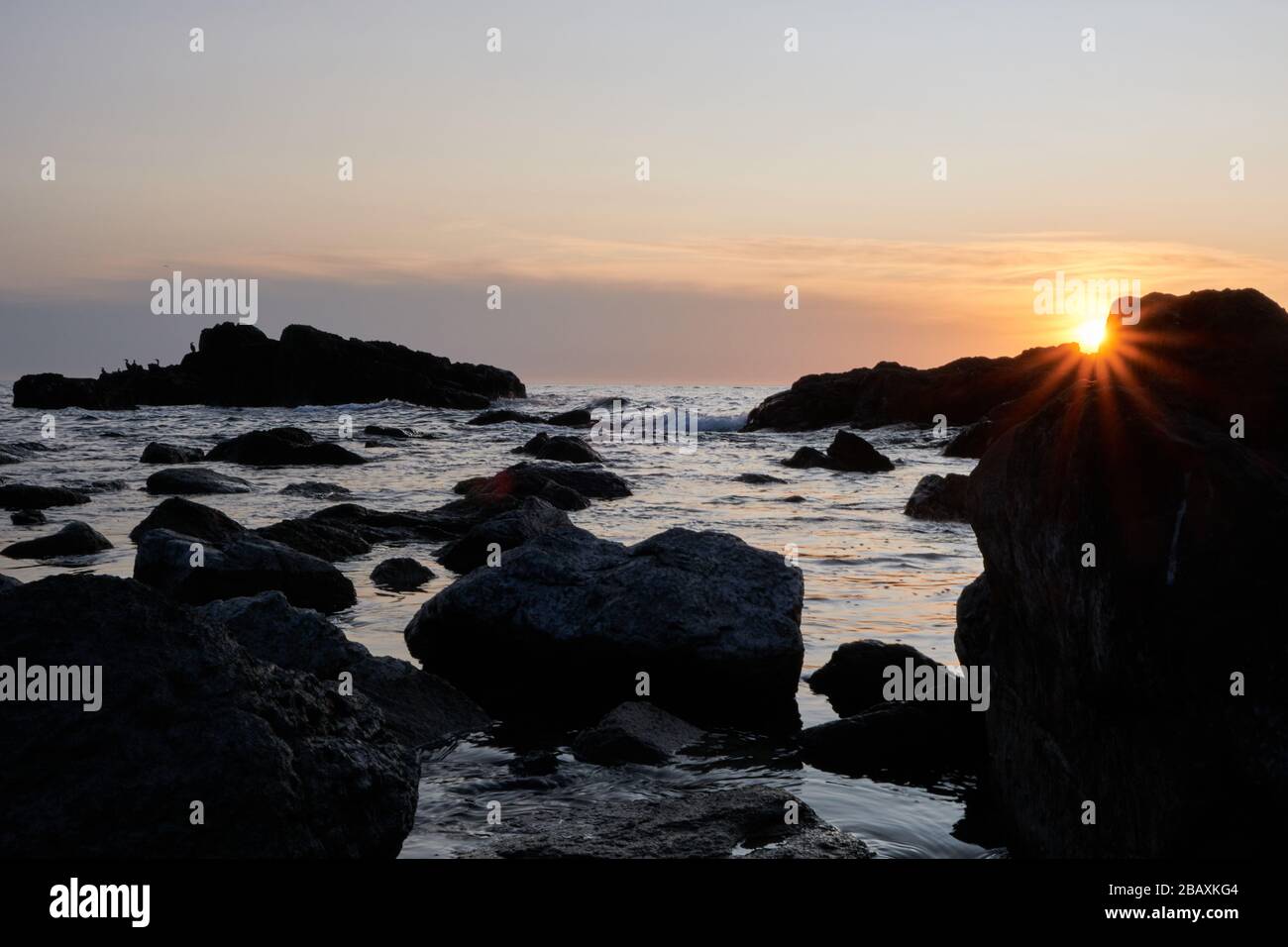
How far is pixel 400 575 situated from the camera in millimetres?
11984

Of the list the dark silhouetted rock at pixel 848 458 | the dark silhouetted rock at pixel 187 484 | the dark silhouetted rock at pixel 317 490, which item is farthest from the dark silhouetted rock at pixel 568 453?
the dark silhouetted rock at pixel 187 484

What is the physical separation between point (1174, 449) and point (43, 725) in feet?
14.6

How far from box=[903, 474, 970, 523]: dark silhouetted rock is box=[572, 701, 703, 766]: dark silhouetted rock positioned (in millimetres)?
11438

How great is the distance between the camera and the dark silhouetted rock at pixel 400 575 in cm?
1187

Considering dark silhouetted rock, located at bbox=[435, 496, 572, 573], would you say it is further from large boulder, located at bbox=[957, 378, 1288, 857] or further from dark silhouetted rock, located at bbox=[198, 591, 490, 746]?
large boulder, located at bbox=[957, 378, 1288, 857]

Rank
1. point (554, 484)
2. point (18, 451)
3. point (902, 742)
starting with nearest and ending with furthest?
point (902, 742)
point (554, 484)
point (18, 451)

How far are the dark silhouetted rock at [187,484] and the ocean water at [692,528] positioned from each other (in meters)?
0.50

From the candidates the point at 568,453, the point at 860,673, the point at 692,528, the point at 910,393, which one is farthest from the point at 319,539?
the point at 910,393

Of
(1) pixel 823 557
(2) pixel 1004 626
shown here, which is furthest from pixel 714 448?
(2) pixel 1004 626

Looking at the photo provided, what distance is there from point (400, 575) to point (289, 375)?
69.6m

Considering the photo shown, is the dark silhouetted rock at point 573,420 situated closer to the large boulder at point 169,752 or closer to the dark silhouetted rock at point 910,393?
the dark silhouetted rock at point 910,393

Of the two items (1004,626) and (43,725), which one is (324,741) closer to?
(43,725)

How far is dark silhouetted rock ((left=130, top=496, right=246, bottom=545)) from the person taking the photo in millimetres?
13086

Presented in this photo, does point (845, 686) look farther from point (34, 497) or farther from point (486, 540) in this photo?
point (34, 497)
